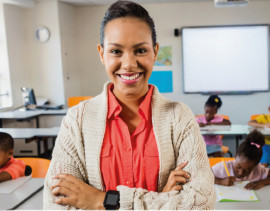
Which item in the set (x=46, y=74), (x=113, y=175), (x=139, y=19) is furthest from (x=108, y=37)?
(x=46, y=74)

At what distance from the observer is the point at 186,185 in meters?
1.00

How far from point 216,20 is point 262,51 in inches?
44.5

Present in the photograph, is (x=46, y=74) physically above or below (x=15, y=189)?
above

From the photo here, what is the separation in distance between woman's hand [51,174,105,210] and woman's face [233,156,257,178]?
1.33 meters

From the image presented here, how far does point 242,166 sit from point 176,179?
3.96 feet

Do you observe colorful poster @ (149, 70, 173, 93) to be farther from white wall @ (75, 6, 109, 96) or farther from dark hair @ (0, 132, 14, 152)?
dark hair @ (0, 132, 14, 152)

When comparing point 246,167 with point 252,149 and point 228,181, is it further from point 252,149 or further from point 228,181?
point 228,181

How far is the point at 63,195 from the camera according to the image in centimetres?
103

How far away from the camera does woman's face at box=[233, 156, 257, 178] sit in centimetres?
198

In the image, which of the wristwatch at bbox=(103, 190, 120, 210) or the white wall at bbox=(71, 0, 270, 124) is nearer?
the wristwatch at bbox=(103, 190, 120, 210)

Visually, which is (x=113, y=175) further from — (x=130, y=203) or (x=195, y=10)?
(x=195, y=10)

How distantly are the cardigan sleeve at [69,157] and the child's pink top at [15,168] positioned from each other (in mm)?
1038

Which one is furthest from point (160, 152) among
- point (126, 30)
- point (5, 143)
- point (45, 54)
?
point (45, 54)

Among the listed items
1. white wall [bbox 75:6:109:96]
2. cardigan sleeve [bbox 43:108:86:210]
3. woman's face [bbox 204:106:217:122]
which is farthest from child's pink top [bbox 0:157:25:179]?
white wall [bbox 75:6:109:96]
